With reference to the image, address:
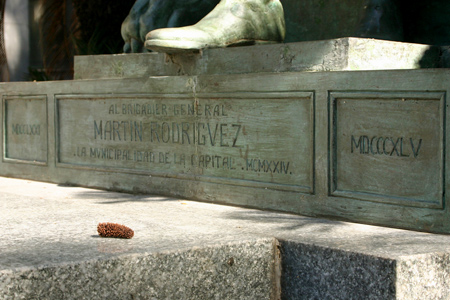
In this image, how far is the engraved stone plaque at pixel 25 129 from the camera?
5723 mm

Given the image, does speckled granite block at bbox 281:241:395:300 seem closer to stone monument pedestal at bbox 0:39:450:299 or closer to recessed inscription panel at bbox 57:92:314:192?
stone monument pedestal at bbox 0:39:450:299

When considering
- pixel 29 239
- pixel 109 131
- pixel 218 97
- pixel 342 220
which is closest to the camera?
pixel 29 239

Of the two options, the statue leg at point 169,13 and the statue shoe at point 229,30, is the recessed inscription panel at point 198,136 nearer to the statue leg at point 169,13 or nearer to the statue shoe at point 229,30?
the statue shoe at point 229,30

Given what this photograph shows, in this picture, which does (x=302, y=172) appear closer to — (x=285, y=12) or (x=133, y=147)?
(x=133, y=147)

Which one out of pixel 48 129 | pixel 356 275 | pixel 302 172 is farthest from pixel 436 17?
pixel 48 129

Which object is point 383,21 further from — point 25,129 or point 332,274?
point 25,129

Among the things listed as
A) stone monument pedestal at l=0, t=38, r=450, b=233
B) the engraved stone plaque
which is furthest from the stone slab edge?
the engraved stone plaque

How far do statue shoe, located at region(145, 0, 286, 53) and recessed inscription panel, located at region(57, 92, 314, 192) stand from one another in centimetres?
39

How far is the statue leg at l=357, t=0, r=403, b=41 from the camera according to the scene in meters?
4.80

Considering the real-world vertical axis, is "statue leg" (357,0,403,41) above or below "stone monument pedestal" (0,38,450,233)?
above

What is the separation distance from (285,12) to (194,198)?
1747 millimetres

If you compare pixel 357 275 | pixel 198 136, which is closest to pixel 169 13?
pixel 198 136

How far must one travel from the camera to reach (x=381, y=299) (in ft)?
9.92

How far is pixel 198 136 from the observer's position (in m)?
4.56
